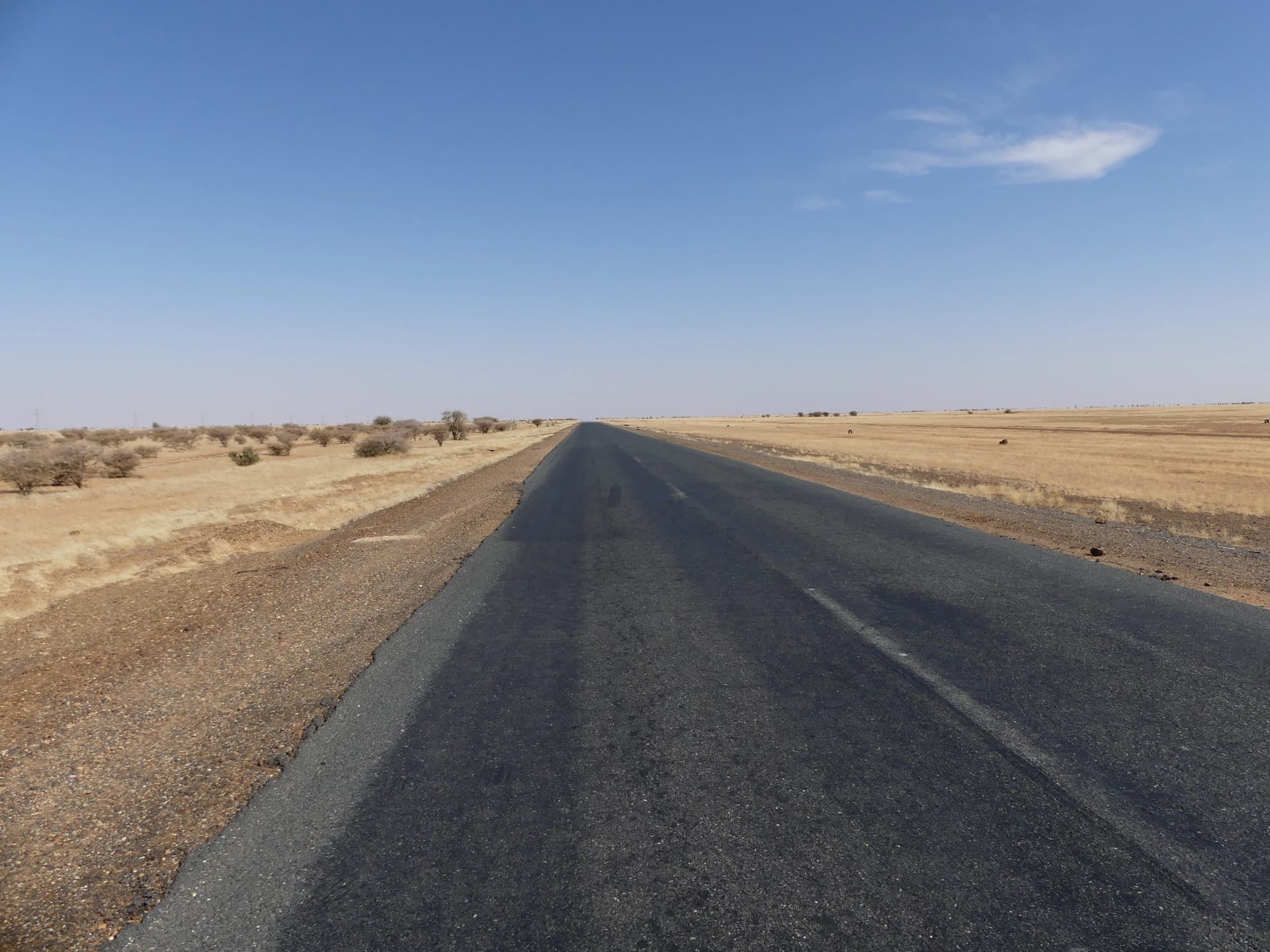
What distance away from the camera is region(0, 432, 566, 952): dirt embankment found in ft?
9.66

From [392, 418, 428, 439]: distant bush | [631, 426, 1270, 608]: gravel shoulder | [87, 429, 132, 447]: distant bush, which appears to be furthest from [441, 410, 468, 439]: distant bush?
[631, 426, 1270, 608]: gravel shoulder

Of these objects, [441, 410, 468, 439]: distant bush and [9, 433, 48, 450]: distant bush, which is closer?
[9, 433, 48, 450]: distant bush

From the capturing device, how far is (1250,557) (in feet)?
32.0

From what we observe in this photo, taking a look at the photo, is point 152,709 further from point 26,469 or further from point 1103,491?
point 26,469

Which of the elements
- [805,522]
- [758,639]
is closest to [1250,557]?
[805,522]

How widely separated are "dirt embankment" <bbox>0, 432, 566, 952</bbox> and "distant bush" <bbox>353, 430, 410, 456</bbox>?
33622 mm

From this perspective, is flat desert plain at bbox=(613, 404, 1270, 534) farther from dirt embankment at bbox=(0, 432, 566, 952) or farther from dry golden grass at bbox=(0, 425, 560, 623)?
dry golden grass at bbox=(0, 425, 560, 623)

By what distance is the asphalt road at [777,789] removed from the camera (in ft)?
8.17

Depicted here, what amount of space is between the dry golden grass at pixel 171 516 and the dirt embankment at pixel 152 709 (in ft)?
5.81

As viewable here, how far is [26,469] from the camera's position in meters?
23.5

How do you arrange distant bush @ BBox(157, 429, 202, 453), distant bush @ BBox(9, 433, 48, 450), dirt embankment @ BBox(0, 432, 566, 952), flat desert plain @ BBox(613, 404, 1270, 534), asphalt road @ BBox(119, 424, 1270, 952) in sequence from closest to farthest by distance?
asphalt road @ BBox(119, 424, 1270, 952) → dirt embankment @ BBox(0, 432, 566, 952) → flat desert plain @ BBox(613, 404, 1270, 534) → distant bush @ BBox(9, 433, 48, 450) → distant bush @ BBox(157, 429, 202, 453)

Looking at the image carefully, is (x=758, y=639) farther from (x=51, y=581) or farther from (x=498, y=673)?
(x=51, y=581)

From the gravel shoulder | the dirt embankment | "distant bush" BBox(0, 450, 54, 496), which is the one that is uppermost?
"distant bush" BBox(0, 450, 54, 496)

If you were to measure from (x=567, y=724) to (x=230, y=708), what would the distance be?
2732 mm
